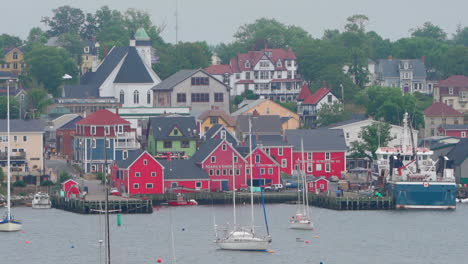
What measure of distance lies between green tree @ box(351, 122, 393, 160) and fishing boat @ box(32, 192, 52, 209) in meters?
28.8

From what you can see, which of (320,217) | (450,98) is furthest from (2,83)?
(320,217)

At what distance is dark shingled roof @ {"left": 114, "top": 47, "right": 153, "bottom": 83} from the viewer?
509ft

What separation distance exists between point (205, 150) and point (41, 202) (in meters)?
14.5

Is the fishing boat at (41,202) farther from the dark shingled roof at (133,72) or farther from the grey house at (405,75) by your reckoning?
the grey house at (405,75)

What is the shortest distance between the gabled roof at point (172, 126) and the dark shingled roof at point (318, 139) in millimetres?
7343

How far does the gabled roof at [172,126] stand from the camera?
127m

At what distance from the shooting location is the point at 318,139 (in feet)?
419

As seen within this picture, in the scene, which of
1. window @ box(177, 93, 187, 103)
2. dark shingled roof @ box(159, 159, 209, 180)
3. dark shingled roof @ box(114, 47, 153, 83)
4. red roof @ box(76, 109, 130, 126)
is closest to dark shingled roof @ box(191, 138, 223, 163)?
dark shingled roof @ box(159, 159, 209, 180)

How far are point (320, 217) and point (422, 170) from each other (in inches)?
466

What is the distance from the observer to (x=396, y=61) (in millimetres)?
178250

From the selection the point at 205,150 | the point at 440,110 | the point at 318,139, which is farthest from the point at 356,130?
the point at 205,150

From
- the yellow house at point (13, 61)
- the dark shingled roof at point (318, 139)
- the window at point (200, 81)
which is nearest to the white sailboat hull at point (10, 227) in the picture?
the dark shingled roof at point (318, 139)

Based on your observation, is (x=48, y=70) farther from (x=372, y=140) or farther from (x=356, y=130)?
(x=372, y=140)

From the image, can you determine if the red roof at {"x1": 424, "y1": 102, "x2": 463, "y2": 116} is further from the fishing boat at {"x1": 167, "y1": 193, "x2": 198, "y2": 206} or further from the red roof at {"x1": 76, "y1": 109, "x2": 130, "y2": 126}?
the fishing boat at {"x1": 167, "y1": 193, "x2": 198, "y2": 206}
